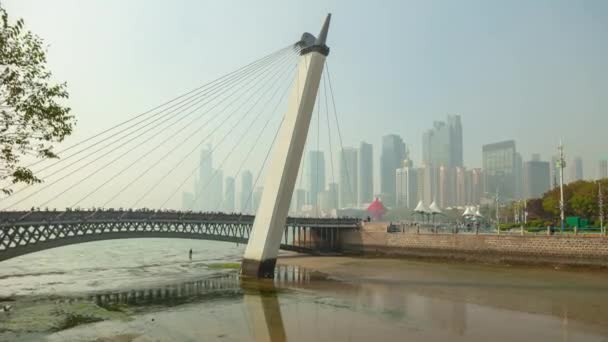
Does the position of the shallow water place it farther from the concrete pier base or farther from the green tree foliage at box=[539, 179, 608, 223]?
the green tree foliage at box=[539, 179, 608, 223]

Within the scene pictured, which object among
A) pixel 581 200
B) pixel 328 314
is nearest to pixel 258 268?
pixel 328 314

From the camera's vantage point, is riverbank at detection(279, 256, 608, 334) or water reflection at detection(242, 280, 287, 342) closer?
water reflection at detection(242, 280, 287, 342)

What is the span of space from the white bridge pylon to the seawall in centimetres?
2581

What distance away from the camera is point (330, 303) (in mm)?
24109

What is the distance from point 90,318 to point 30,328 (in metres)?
2.49

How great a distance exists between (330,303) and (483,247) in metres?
29.5

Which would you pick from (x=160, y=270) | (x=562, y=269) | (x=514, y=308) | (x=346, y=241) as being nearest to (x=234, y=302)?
(x=514, y=308)

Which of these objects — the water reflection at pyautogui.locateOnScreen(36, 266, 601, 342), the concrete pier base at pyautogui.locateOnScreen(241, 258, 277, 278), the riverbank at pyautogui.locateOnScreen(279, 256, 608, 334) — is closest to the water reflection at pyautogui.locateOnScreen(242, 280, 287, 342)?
the water reflection at pyautogui.locateOnScreen(36, 266, 601, 342)

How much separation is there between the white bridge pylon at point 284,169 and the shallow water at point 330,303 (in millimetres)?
2051

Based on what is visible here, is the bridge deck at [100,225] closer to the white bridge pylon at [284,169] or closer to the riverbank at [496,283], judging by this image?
the riverbank at [496,283]

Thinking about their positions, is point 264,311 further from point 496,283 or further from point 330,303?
point 496,283

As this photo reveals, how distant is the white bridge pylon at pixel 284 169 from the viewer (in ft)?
106

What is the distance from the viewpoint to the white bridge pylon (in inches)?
1267

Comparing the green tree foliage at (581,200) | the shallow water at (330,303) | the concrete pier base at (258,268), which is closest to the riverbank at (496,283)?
the shallow water at (330,303)
